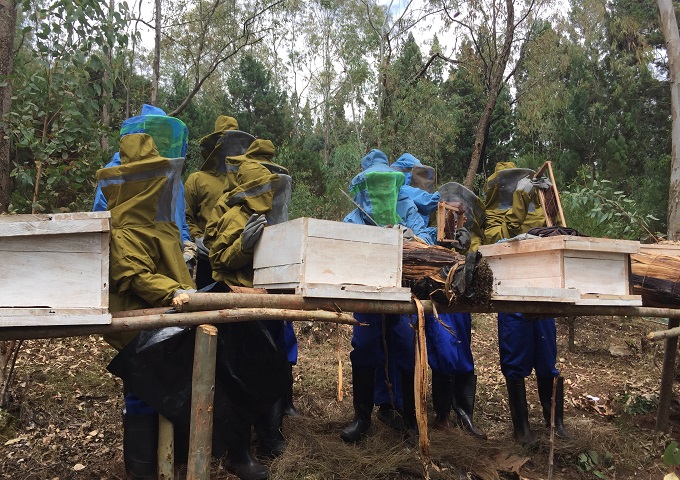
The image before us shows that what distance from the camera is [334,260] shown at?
9.52 ft

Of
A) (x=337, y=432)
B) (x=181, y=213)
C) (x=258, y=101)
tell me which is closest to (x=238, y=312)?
A: (x=181, y=213)

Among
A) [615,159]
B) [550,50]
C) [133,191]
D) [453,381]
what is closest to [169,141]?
[133,191]

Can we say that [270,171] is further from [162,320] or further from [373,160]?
[162,320]

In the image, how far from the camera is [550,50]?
48.7 ft

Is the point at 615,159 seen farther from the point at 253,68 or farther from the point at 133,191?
the point at 133,191

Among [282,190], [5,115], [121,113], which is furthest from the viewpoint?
[121,113]

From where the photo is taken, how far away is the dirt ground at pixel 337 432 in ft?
12.4

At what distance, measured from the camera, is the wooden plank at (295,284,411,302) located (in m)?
2.81

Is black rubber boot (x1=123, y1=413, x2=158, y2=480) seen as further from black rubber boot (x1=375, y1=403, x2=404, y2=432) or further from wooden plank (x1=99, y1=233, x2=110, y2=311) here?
black rubber boot (x1=375, y1=403, x2=404, y2=432)

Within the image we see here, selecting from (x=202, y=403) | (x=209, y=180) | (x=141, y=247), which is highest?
(x=209, y=180)

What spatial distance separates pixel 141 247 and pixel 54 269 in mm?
646

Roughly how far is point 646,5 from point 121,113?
1841 cm

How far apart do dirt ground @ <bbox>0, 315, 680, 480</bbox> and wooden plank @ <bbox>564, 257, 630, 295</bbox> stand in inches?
54.0

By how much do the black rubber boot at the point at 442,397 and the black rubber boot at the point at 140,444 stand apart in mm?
2312
